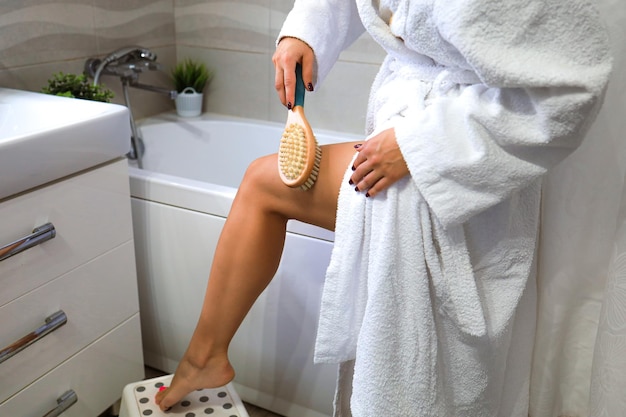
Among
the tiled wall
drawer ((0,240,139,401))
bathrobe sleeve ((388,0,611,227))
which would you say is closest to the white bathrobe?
bathrobe sleeve ((388,0,611,227))

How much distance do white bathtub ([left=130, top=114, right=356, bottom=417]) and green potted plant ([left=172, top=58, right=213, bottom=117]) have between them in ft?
2.28

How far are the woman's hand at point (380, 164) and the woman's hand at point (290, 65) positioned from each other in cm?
20

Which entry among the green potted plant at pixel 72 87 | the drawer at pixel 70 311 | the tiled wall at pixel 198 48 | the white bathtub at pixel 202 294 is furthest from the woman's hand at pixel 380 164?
the tiled wall at pixel 198 48

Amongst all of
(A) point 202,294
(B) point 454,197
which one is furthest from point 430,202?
(A) point 202,294

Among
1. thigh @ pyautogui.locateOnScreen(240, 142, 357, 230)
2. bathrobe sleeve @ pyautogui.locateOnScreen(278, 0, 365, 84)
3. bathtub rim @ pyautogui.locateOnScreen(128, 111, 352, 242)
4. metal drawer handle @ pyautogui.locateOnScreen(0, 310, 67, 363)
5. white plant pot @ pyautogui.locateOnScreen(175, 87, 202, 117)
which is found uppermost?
bathrobe sleeve @ pyautogui.locateOnScreen(278, 0, 365, 84)

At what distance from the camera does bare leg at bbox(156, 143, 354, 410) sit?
98 centimetres

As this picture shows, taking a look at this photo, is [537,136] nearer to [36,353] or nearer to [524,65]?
[524,65]

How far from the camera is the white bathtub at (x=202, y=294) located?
134 centimetres

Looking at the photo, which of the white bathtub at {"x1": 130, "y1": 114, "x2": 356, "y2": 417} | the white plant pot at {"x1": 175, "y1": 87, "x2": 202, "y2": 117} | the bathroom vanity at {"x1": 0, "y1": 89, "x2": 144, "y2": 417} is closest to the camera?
the bathroom vanity at {"x1": 0, "y1": 89, "x2": 144, "y2": 417}

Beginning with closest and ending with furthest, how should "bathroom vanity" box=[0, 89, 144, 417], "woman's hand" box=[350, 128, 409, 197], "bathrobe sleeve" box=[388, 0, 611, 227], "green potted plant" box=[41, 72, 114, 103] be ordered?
"bathrobe sleeve" box=[388, 0, 611, 227], "woman's hand" box=[350, 128, 409, 197], "bathroom vanity" box=[0, 89, 144, 417], "green potted plant" box=[41, 72, 114, 103]

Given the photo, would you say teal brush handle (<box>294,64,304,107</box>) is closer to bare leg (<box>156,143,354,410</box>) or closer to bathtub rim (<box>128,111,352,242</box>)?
bare leg (<box>156,143,354,410</box>)

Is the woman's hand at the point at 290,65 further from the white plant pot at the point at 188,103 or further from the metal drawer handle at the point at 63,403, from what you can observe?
the white plant pot at the point at 188,103

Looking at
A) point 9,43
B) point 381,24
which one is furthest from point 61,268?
point 381,24

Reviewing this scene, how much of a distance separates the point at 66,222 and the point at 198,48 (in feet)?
3.86
